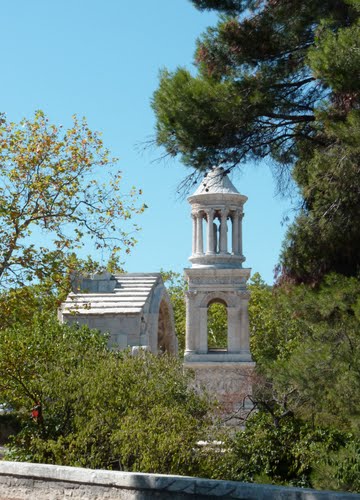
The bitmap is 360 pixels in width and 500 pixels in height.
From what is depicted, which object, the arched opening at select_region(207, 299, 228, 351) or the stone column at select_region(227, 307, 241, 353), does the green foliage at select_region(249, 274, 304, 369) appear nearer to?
the arched opening at select_region(207, 299, 228, 351)

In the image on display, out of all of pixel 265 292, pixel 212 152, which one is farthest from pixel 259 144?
pixel 265 292

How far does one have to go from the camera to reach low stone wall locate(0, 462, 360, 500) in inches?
329

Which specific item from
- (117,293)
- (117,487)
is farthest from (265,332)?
(117,487)

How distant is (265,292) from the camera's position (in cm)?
4178

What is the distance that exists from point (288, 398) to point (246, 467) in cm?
111

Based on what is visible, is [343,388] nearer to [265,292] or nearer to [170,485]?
[170,485]

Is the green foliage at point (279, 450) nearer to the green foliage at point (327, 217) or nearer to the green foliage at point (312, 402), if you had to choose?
the green foliage at point (312, 402)

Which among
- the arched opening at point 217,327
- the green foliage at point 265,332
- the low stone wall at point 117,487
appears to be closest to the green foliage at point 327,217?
the low stone wall at point 117,487

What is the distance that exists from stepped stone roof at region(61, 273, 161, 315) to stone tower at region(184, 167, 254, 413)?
8431 millimetres

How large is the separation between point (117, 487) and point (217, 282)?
20403mm

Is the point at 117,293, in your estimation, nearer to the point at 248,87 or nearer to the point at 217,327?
the point at 248,87

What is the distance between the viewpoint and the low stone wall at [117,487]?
329 inches

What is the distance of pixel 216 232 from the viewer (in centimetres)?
3047

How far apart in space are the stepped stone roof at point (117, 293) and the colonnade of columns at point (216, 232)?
933 cm
